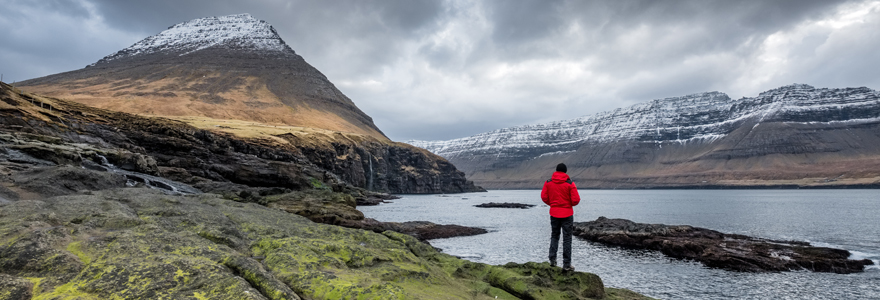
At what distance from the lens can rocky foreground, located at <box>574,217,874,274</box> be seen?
26.2 metres

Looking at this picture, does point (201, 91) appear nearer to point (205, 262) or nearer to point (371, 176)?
point (371, 176)

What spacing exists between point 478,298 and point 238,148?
85.5 meters

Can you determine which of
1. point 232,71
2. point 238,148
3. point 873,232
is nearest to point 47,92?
point 232,71

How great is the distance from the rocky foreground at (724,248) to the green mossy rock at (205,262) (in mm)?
18649

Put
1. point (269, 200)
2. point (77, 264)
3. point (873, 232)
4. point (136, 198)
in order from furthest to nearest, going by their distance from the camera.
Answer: point (873, 232), point (269, 200), point (136, 198), point (77, 264)

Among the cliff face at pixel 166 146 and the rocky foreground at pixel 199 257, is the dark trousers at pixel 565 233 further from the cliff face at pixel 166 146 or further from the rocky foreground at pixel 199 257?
the cliff face at pixel 166 146

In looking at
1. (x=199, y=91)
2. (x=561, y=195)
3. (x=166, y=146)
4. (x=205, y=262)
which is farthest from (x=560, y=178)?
(x=199, y=91)

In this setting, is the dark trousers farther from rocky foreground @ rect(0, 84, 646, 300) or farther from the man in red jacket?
rocky foreground @ rect(0, 84, 646, 300)

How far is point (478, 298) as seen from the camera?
380 inches

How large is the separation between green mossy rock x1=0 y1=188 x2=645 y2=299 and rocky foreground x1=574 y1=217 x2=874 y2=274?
18.6 meters

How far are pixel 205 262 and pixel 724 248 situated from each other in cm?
3524

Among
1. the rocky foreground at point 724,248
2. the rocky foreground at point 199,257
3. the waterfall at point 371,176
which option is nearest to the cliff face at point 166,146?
the rocky foreground at point 199,257

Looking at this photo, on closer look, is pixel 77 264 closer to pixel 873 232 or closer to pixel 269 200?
pixel 269 200

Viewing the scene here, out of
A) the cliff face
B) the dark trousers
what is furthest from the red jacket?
the cliff face
